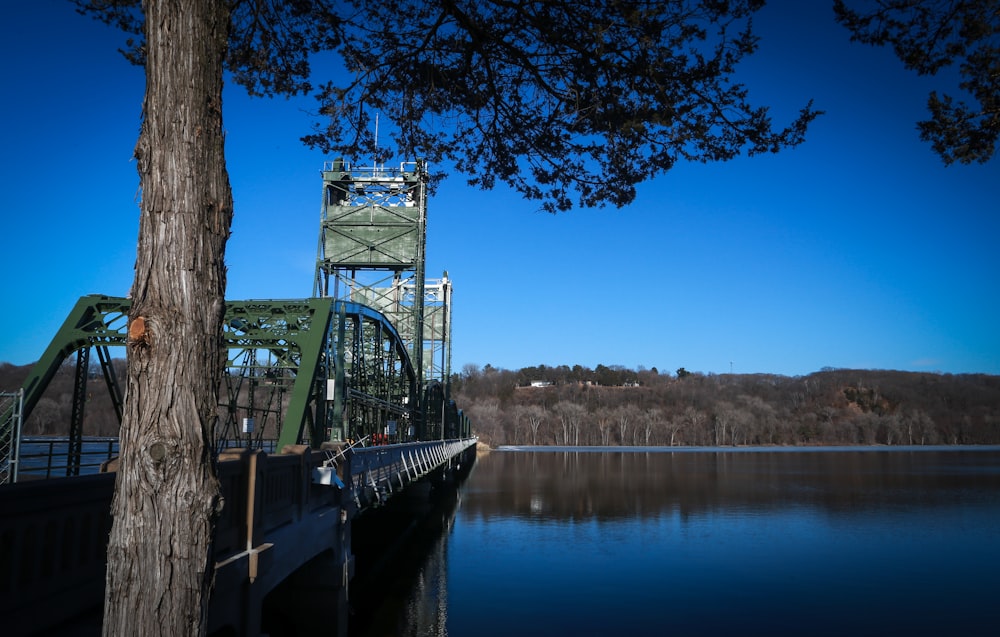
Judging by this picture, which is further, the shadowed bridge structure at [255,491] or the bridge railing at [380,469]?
the bridge railing at [380,469]

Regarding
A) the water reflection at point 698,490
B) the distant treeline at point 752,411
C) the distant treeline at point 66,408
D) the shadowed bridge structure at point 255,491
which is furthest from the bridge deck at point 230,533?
the distant treeline at point 752,411

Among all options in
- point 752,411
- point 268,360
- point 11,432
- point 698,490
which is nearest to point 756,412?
point 752,411

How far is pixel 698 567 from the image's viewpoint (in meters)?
19.8

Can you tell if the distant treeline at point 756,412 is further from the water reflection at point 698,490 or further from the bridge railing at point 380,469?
the bridge railing at point 380,469

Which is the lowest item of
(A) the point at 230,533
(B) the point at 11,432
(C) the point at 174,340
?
(A) the point at 230,533

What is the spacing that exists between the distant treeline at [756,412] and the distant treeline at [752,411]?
0.18 meters

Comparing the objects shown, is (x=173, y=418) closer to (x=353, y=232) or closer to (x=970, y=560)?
(x=970, y=560)

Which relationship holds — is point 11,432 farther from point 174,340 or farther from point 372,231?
point 372,231

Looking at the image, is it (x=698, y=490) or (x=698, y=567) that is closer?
(x=698, y=567)

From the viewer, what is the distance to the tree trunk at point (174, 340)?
3340 mm

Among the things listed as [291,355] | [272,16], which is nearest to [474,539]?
[291,355]

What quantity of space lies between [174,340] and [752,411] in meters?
144

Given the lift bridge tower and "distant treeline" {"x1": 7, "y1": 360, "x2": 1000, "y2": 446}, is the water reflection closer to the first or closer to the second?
the lift bridge tower

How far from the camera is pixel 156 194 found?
3.66 m
